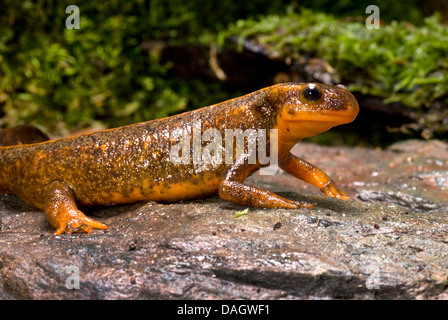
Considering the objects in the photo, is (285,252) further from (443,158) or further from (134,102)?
(134,102)

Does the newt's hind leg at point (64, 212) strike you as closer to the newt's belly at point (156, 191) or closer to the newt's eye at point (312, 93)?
the newt's belly at point (156, 191)

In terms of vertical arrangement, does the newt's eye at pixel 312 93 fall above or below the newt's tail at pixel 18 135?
above

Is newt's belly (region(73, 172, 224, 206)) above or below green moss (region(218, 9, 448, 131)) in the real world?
below

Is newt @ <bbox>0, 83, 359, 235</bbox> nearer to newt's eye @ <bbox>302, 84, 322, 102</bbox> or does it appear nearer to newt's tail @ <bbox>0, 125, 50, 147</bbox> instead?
newt's eye @ <bbox>302, 84, 322, 102</bbox>

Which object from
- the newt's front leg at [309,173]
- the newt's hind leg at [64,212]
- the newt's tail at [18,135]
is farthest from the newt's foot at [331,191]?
the newt's tail at [18,135]

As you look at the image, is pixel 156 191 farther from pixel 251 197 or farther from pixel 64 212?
pixel 251 197

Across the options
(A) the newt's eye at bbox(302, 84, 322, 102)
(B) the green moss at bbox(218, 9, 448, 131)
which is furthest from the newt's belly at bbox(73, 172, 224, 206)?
(B) the green moss at bbox(218, 9, 448, 131)
